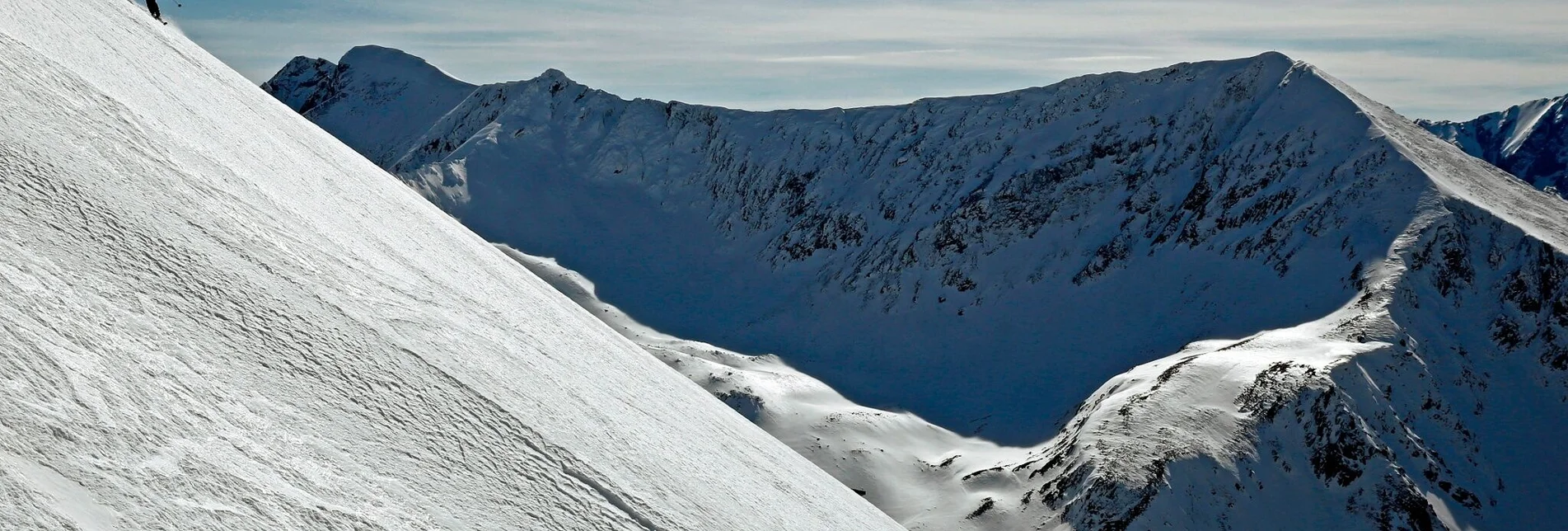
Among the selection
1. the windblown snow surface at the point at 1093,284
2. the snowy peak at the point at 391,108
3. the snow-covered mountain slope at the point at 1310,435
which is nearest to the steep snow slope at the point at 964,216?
the windblown snow surface at the point at 1093,284

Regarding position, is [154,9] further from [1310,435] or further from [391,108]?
[391,108]

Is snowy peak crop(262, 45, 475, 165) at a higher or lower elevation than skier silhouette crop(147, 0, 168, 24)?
higher

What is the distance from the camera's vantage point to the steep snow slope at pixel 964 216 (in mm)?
92750

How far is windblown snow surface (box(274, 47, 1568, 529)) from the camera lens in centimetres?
6581

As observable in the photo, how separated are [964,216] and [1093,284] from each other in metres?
21.5

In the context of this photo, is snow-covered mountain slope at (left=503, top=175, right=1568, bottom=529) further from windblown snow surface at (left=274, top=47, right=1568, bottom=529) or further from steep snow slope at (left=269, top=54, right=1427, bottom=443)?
steep snow slope at (left=269, top=54, right=1427, bottom=443)

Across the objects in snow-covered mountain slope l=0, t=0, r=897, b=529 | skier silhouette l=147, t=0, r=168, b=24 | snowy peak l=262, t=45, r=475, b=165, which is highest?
snowy peak l=262, t=45, r=475, b=165

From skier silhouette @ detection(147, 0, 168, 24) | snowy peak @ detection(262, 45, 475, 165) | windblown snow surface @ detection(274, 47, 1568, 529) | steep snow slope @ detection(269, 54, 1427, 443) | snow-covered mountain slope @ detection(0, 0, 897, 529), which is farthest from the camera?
snowy peak @ detection(262, 45, 475, 165)

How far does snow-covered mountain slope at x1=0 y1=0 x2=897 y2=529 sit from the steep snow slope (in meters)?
76.3

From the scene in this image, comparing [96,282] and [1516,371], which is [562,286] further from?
[96,282]

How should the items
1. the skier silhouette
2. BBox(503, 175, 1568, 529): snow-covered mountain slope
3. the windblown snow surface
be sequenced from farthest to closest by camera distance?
the windblown snow surface
BBox(503, 175, 1568, 529): snow-covered mountain slope
the skier silhouette

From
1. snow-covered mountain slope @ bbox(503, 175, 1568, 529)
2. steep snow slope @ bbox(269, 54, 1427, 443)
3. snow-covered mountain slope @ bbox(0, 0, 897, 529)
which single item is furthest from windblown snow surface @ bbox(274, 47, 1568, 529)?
snow-covered mountain slope @ bbox(0, 0, 897, 529)

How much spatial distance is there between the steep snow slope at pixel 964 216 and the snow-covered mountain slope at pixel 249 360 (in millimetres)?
76305

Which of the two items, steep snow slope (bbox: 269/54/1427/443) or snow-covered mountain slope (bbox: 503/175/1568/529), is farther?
steep snow slope (bbox: 269/54/1427/443)
